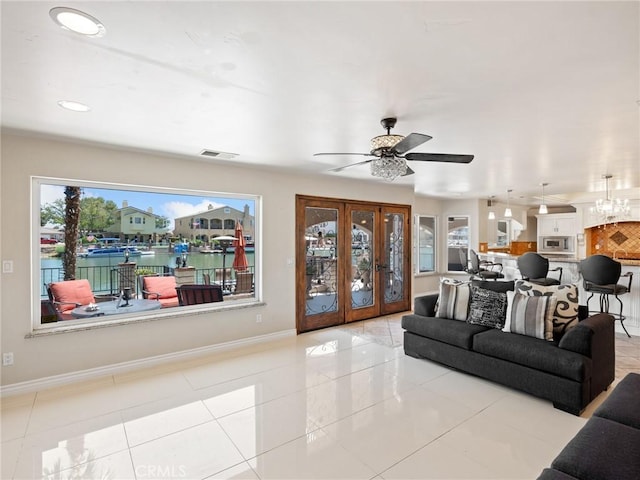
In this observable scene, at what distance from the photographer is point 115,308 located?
395 cm

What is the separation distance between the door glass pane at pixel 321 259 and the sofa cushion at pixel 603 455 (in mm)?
3981

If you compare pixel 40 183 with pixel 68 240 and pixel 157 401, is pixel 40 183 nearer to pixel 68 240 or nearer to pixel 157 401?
pixel 68 240

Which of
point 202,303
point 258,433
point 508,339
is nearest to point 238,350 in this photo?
point 202,303

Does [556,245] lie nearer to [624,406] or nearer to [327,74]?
[624,406]

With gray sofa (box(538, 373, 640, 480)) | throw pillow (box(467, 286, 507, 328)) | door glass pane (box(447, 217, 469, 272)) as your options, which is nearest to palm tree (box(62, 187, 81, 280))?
gray sofa (box(538, 373, 640, 480))

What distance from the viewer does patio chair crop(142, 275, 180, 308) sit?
4.59 meters

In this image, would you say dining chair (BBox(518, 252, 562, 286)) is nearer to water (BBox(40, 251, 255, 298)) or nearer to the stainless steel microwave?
the stainless steel microwave

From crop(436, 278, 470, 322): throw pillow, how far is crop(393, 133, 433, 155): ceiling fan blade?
208 cm

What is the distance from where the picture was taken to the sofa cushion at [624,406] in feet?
6.02

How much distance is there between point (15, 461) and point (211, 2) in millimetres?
3105

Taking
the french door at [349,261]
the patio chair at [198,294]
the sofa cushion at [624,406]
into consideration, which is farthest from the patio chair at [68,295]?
the sofa cushion at [624,406]

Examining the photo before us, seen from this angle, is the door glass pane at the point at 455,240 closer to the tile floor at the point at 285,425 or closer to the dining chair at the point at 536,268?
the dining chair at the point at 536,268

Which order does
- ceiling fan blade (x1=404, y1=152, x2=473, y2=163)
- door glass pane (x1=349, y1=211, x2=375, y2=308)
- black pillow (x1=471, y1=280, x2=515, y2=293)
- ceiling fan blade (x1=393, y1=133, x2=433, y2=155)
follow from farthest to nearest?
door glass pane (x1=349, y1=211, x2=375, y2=308) < black pillow (x1=471, y1=280, x2=515, y2=293) < ceiling fan blade (x1=404, y1=152, x2=473, y2=163) < ceiling fan blade (x1=393, y1=133, x2=433, y2=155)

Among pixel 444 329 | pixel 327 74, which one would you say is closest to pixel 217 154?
pixel 327 74
